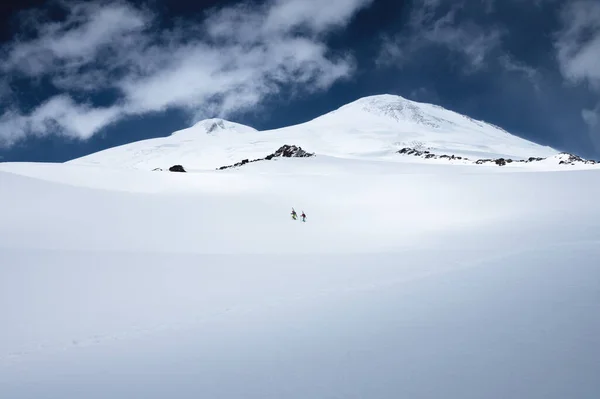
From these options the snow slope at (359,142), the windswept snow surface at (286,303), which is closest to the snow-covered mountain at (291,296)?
the windswept snow surface at (286,303)

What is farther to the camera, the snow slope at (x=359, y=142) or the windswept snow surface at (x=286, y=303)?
the snow slope at (x=359, y=142)

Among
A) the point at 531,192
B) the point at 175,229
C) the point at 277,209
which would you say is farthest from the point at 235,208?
the point at 531,192

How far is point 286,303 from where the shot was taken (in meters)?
8.09

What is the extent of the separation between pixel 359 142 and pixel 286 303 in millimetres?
97888

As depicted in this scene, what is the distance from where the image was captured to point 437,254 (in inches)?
490

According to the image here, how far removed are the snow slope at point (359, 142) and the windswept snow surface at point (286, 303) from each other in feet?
188

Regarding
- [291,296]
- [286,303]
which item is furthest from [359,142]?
[286,303]

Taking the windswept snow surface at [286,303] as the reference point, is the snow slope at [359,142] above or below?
above

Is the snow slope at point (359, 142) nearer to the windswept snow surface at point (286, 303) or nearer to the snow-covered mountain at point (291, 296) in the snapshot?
the snow-covered mountain at point (291, 296)

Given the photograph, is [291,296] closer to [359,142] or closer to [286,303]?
[286,303]

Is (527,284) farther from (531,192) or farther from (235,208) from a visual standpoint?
(531,192)

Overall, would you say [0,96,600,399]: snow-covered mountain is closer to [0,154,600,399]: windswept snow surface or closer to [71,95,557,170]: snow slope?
[0,154,600,399]: windswept snow surface

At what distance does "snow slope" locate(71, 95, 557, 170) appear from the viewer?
89.9 m

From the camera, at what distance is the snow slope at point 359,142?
3538 inches
